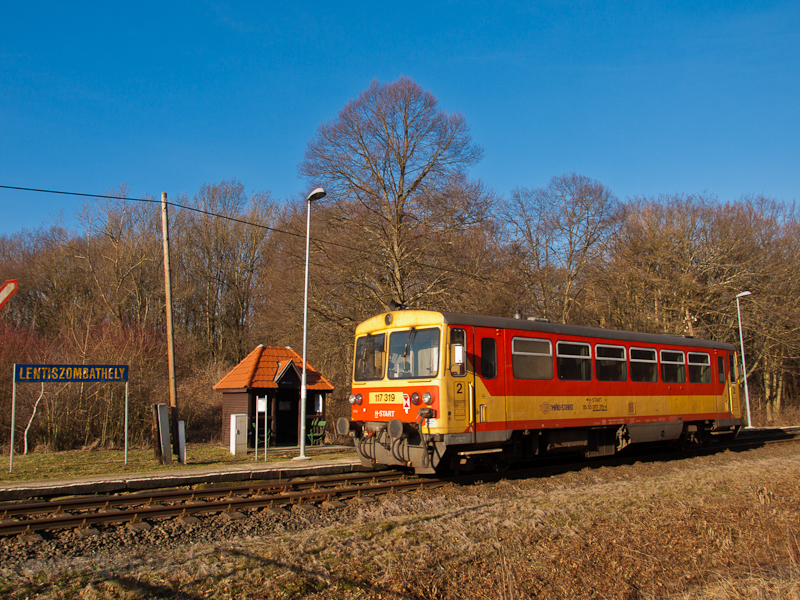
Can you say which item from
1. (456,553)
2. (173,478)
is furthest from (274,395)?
(456,553)

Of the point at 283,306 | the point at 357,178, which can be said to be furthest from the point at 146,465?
the point at 357,178

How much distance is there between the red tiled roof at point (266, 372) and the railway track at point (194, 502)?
7.34 meters

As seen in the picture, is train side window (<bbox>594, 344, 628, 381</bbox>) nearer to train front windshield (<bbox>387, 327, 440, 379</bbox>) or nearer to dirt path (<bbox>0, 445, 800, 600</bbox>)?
dirt path (<bbox>0, 445, 800, 600</bbox>)

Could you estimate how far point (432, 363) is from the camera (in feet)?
32.6

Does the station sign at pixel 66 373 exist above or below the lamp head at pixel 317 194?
below

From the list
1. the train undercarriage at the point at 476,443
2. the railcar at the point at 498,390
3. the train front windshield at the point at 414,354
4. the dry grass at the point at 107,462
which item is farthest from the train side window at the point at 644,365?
the dry grass at the point at 107,462

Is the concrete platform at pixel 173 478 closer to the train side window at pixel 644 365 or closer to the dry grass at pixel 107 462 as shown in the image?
the dry grass at pixel 107 462

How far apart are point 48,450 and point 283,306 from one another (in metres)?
9.96

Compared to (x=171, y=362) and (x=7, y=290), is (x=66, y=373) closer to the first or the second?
(x=171, y=362)

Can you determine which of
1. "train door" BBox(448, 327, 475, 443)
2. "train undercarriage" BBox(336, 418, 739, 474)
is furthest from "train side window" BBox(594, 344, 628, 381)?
"train door" BBox(448, 327, 475, 443)

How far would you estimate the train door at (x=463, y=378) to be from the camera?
31.9 ft

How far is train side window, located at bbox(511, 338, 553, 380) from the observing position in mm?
10867

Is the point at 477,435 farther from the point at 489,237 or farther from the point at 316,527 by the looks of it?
the point at 489,237

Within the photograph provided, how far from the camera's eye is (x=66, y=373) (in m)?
13.1
